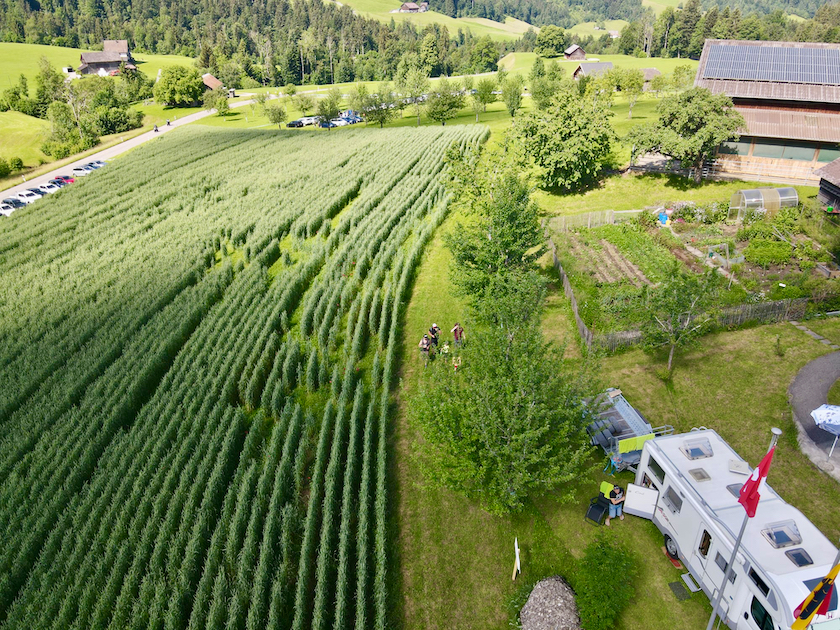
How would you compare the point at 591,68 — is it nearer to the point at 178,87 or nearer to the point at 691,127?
the point at 691,127

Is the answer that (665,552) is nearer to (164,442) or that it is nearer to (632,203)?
(164,442)

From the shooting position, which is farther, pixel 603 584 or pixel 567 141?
pixel 567 141

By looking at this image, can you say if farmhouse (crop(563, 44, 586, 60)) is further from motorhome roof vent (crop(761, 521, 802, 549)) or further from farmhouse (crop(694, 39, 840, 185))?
motorhome roof vent (crop(761, 521, 802, 549))

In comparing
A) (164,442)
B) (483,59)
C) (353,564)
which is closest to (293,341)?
(164,442)

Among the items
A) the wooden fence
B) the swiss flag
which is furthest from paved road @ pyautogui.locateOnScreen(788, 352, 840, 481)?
the swiss flag

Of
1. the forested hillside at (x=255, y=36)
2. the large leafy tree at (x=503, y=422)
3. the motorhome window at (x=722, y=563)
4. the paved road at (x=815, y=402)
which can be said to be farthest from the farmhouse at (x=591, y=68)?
the motorhome window at (x=722, y=563)

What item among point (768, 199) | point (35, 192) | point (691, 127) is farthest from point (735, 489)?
point (35, 192)
